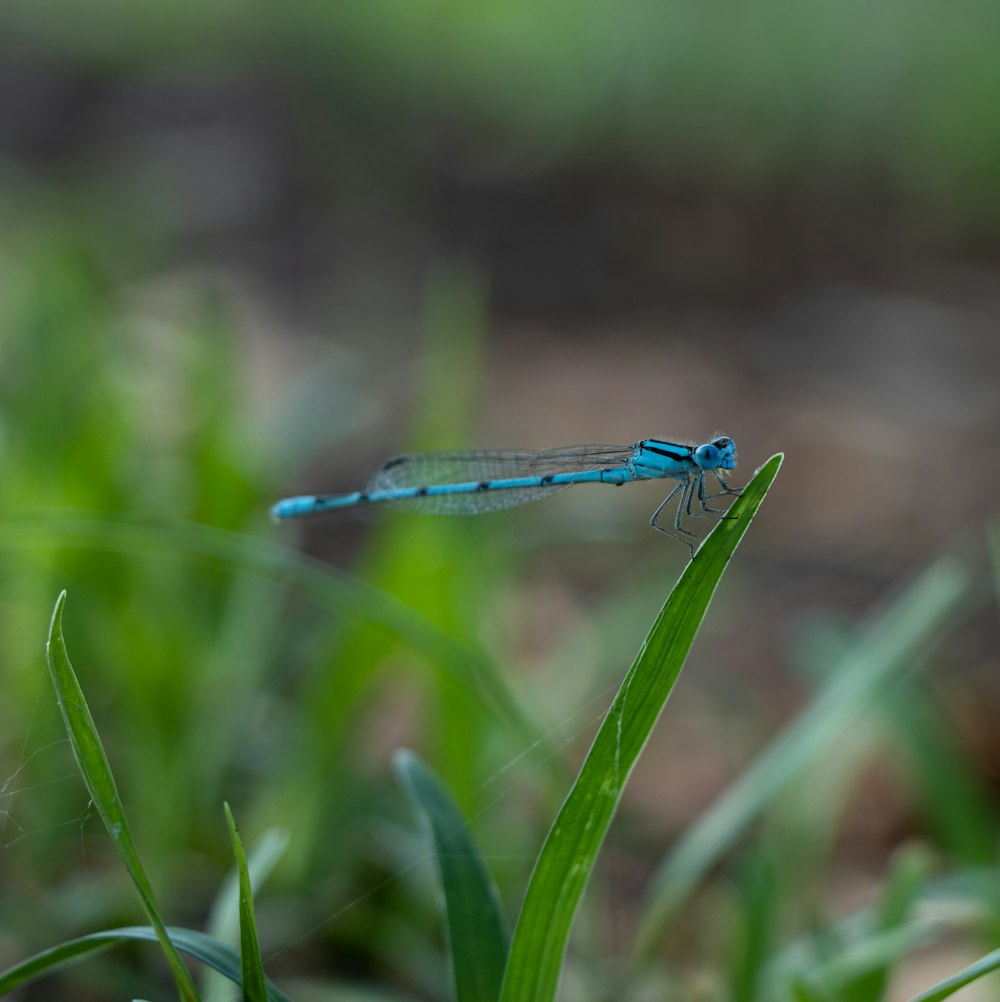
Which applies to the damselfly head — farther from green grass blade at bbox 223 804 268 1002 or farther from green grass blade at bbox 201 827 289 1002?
green grass blade at bbox 223 804 268 1002

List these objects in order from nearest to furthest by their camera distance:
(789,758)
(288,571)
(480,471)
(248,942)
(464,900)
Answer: (248,942) → (464,900) → (288,571) → (789,758) → (480,471)

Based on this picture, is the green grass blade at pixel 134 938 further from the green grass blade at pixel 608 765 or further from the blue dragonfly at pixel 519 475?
the blue dragonfly at pixel 519 475

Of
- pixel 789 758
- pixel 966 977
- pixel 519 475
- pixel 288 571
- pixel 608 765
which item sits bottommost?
pixel 966 977

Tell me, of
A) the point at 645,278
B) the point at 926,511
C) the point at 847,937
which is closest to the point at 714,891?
the point at 847,937

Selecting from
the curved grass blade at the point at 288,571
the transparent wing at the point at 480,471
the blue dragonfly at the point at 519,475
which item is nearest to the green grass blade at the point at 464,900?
the curved grass blade at the point at 288,571

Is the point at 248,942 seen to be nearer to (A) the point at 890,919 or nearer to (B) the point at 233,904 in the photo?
(B) the point at 233,904

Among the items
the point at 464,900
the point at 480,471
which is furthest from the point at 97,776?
the point at 480,471

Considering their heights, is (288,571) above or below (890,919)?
above

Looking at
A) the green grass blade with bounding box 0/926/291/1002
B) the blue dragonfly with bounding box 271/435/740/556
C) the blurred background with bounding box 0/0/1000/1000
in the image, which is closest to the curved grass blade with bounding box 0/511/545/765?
the blurred background with bounding box 0/0/1000/1000
